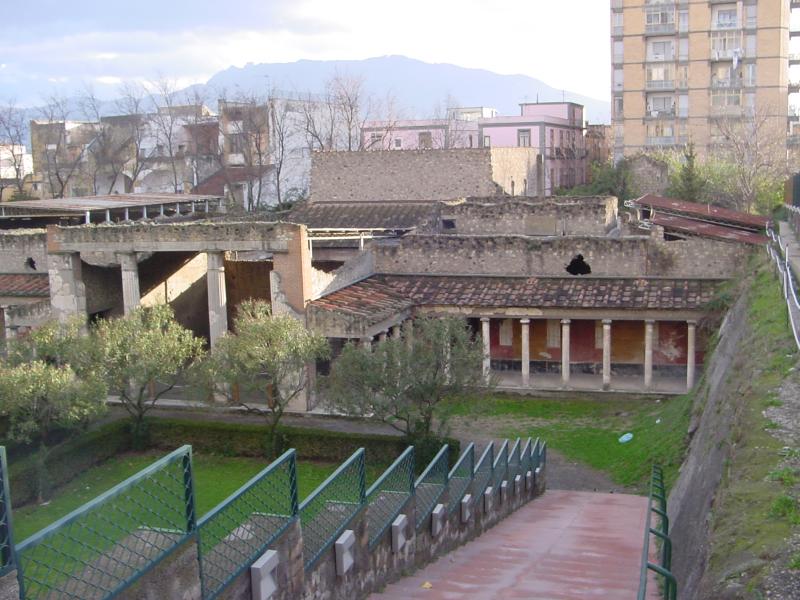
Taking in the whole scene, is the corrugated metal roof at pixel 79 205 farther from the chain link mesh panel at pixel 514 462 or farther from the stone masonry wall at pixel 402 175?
the chain link mesh panel at pixel 514 462

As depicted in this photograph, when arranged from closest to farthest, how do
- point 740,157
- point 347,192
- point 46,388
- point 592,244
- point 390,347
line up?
point 46,388 < point 390,347 < point 592,244 < point 347,192 < point 740,157

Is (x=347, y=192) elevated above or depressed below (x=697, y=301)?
above

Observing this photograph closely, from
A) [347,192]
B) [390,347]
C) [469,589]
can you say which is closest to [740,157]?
[347,192]

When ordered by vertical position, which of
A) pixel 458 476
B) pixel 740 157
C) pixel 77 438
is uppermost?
pixel 740 157

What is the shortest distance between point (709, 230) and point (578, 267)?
16.6ft

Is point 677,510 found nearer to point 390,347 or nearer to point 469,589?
point 469,589

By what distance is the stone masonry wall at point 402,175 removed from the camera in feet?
150

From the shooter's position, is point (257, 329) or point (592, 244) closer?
point (257, 329)

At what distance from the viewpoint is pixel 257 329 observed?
24938mm

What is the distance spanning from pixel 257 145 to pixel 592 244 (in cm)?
3597

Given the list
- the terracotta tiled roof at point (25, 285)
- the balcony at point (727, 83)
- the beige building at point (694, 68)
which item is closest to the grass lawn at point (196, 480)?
the terracotta tiled roof at point (25, 285)

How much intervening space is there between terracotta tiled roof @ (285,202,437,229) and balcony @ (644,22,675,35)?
2634 cm

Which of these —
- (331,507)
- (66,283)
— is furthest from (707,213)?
(331,507)

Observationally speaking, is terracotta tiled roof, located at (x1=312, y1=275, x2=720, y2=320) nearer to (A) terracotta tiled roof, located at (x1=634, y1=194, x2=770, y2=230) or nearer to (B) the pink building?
(A) terracotta tiled roof, located at (x1=634, y1=194, x2=770, y2=230)
